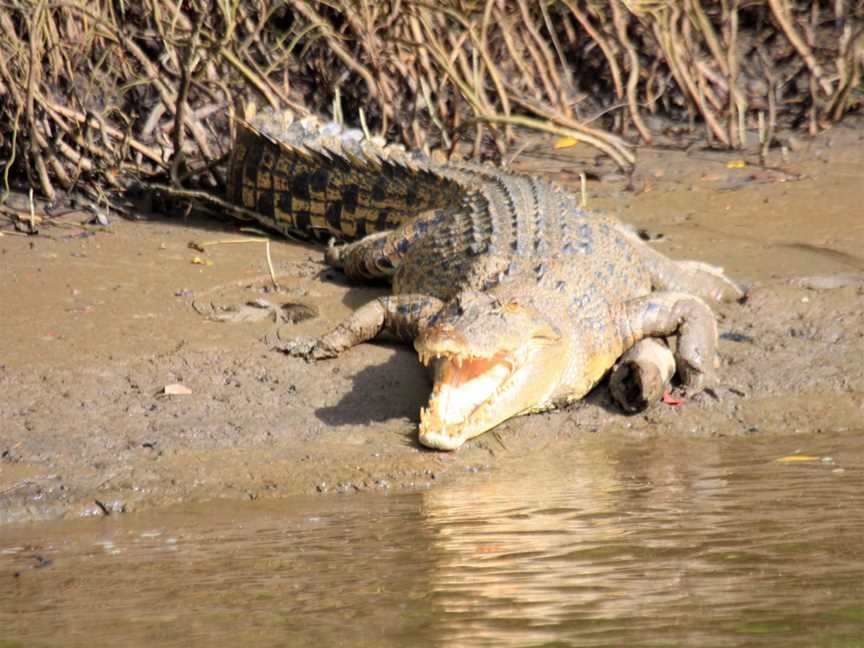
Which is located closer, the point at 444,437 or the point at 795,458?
the point at 795,458

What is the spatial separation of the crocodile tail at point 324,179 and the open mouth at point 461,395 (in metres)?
1.99

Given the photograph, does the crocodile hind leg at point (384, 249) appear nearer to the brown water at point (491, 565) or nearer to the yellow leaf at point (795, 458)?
the brown water at point (491, 565)

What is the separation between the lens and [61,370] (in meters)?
4.84

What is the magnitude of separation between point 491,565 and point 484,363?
1.59 meters

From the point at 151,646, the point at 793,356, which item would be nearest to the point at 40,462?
the point at 151,646

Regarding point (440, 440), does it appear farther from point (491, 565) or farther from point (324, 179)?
point (324, 179)

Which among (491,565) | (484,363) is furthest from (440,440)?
(491,565)

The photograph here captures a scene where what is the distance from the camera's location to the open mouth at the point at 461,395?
14.1ft

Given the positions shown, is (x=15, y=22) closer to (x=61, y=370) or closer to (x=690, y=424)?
(x=61, y=370)

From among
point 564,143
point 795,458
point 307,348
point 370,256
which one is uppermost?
point 564,143

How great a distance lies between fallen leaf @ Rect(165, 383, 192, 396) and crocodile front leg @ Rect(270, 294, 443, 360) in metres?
0.51

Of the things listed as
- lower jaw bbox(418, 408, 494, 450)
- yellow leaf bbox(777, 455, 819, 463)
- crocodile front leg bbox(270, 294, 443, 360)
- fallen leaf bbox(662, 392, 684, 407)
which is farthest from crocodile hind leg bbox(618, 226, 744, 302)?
lower jaw bbox(418, 408, 494, 450)

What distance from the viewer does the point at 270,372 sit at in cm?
496

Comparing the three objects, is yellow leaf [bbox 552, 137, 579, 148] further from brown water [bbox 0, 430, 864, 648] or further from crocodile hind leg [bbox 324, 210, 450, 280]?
brown water [bbox 0, 430, 864, 648]
